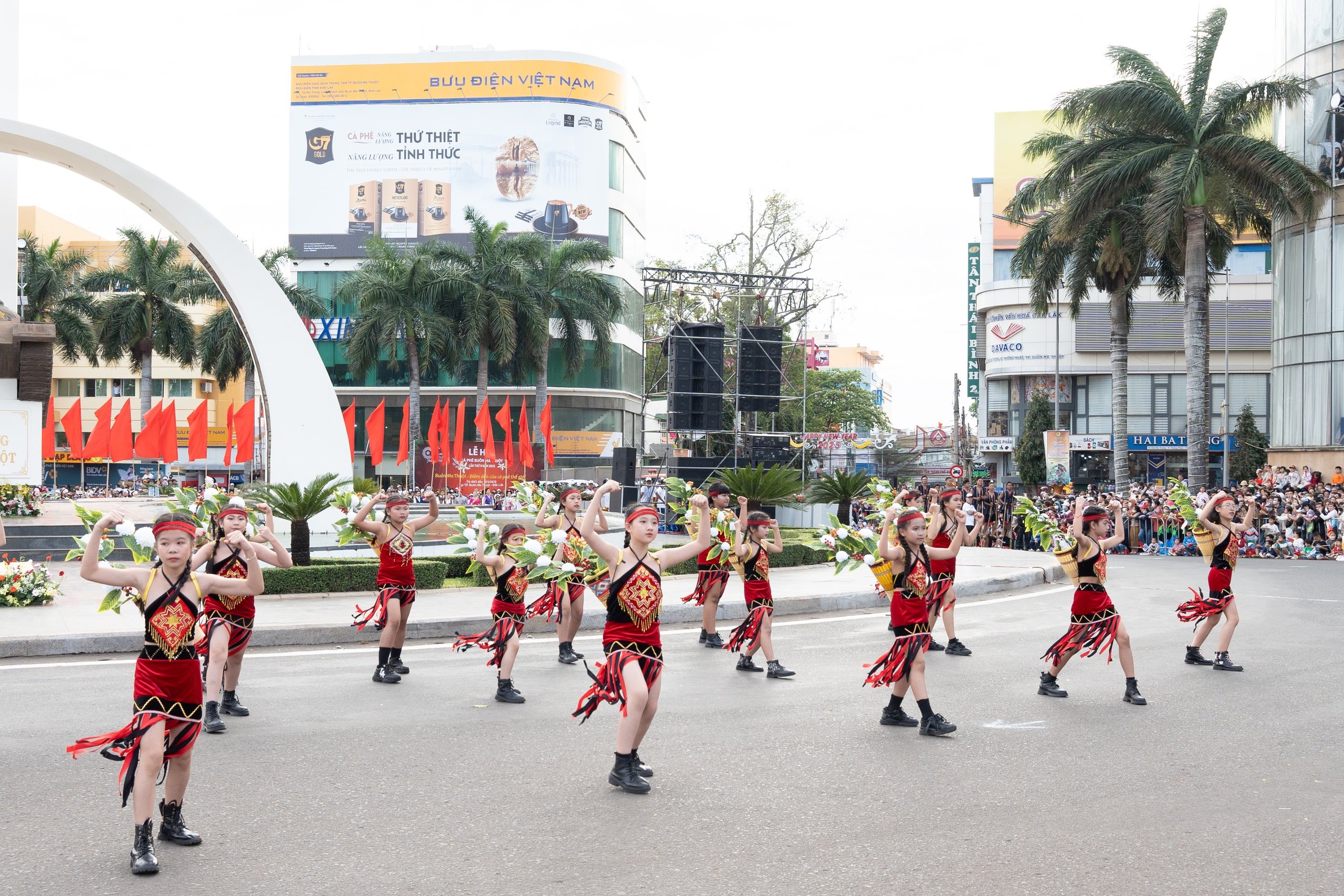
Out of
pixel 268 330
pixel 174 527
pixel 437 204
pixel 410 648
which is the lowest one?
pixel 410 648

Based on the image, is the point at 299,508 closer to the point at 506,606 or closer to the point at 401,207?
the point at 506,606

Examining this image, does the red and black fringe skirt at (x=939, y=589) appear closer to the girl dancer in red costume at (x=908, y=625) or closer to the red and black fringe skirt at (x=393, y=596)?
the girl dancer in red costume at (x=908, y=625)

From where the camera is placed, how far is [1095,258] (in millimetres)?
35875

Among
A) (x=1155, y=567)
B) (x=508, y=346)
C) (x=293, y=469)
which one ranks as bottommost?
(x=1155, y=567)

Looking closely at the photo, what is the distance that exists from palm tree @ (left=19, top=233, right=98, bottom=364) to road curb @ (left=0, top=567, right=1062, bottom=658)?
48487 millimetres

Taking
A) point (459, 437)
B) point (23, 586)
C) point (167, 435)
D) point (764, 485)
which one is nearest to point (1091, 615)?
point (23, 586)

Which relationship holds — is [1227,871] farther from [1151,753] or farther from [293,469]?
[293,469]

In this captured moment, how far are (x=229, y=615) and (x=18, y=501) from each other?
1917cm

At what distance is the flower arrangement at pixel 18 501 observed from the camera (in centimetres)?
2430

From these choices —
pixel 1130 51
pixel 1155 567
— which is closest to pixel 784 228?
pixel 1130 51

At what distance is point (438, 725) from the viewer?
8484 millimetres

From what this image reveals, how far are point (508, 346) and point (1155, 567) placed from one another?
32.0 metres

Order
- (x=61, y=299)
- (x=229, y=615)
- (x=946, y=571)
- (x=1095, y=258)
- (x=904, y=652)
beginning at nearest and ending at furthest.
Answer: (x=904, y=652), (x=229, y=615), (x=946, y=571), (x=1095, y=258), (x=61, y=299)

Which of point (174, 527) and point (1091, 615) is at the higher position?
point (174, 527)
